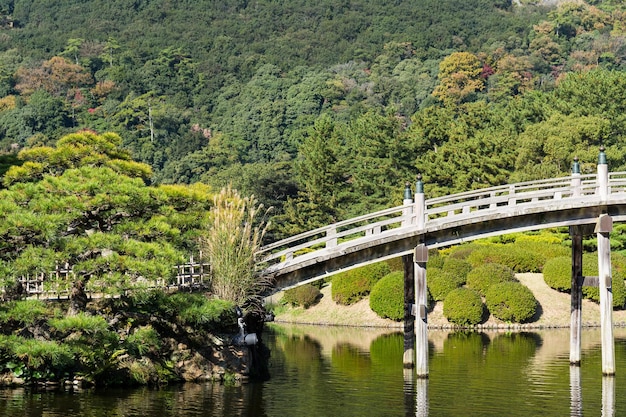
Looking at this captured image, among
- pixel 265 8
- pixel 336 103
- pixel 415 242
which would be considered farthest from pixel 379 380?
pixel 265 8

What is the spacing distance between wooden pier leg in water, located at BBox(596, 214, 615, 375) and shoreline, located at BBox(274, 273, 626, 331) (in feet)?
52.0

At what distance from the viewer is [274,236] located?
68000 millimetres

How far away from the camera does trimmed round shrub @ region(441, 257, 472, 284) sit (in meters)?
50.0

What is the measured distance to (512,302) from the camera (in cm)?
4684

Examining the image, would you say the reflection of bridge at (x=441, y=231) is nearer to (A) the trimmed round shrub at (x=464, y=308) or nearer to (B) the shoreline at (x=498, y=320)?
(A) the trimmed round shrub at (x=464, y=308)

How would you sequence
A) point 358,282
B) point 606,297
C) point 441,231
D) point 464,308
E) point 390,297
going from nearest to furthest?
point 606,297 → point 441,231 → point 464,308 → point 390,297 → point 358,282

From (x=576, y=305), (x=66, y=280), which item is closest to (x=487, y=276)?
(x=576, y=305)

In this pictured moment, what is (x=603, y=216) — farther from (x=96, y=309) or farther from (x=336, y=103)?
(x=336, y=103)

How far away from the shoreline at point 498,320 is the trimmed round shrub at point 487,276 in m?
1.19

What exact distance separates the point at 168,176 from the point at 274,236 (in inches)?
1087

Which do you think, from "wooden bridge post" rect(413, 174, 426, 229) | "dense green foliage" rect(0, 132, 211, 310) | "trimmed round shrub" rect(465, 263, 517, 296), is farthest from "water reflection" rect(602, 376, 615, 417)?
"trimmed round shrub" rect(465, 263, 517, 296)

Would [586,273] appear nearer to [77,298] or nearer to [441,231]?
[441,231]

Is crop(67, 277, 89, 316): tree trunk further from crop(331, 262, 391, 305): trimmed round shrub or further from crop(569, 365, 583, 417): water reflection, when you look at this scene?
crop(331, 262, 391, 305): trimmed round shrub

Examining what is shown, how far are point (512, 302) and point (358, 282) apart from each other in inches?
289
